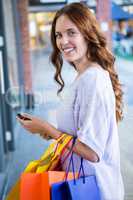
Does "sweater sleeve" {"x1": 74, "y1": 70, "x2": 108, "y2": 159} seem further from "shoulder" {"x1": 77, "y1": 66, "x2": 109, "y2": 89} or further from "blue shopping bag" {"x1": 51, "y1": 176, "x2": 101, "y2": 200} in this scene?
"blue shopping bag" {"x1": 51, "y1": 176, "x2": 101, "y2": 200}

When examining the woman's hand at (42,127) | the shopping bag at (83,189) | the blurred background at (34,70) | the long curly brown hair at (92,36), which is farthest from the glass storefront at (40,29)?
the shopping bag at (83,189)

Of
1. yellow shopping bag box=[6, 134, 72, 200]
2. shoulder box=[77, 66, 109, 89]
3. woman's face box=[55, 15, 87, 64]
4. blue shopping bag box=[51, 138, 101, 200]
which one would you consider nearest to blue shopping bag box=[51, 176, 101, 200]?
blue shopping bag box=[51, 138, 101, 200]

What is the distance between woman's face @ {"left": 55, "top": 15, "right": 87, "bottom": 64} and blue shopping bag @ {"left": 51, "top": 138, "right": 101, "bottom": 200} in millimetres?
403

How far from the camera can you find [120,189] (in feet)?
4.19

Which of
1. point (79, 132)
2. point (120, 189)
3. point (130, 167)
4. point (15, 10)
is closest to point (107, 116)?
point (79, 132)

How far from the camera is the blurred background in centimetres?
254

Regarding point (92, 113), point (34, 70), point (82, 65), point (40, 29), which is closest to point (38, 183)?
point (92, 113)

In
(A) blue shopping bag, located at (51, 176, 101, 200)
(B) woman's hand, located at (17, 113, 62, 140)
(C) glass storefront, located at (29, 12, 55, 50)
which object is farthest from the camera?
(C) glass storefront, located at (29, 12, 55, 50)

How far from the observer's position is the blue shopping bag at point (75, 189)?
107 cm

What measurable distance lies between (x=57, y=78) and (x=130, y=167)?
1.48m

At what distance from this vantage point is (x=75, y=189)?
1086 millimetres

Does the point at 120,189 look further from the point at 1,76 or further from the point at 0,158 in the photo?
the point at 1,76

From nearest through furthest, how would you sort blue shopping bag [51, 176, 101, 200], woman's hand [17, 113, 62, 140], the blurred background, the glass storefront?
blue shopping bag [51, 176, 101, 200] < woman's hand [17, 113, 62, 140] < the blurred background < the glass storefront

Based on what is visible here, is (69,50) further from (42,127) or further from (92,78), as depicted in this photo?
(42,127)
